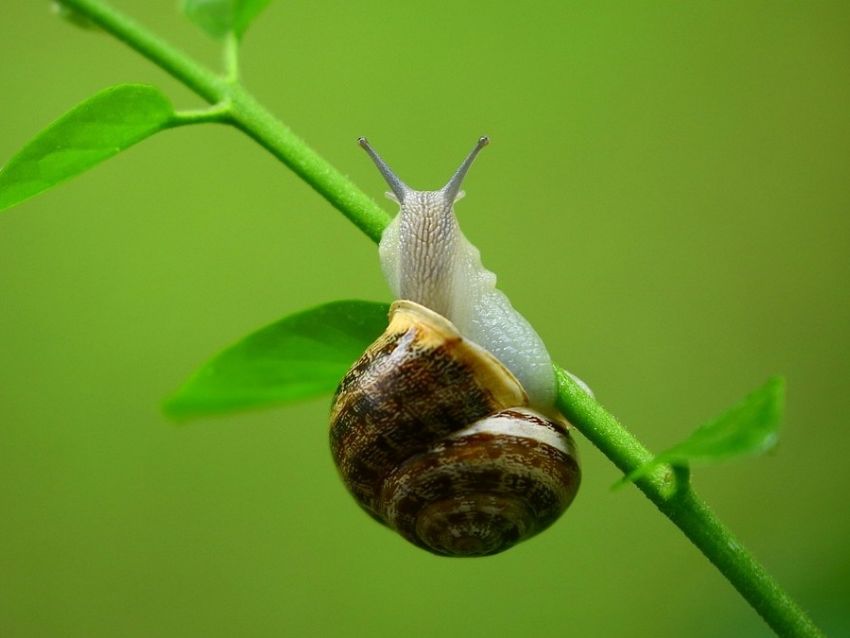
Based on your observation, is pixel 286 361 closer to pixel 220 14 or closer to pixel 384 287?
pixel 220 14

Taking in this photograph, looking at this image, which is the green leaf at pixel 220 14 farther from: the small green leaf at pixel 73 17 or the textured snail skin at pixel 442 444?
the textured snail skin at pixel 442 444

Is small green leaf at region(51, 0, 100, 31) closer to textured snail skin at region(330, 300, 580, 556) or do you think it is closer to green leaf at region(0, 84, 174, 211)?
green leaf at region(0, 84, 174, 211)

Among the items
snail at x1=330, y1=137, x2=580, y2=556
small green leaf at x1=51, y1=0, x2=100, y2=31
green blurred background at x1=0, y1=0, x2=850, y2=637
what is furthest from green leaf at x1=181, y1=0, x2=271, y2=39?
green blurred background at x1=0, y1=0, x2=850, y2=637

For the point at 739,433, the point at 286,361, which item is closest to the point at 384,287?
the point at 286,361

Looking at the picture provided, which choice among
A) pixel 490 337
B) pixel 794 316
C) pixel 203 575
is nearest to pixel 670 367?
pixel 794 316

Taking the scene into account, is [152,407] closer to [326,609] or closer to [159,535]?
[159,535]

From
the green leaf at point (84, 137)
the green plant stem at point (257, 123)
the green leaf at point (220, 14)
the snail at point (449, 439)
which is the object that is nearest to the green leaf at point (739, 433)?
the snail at point (449, 439)
